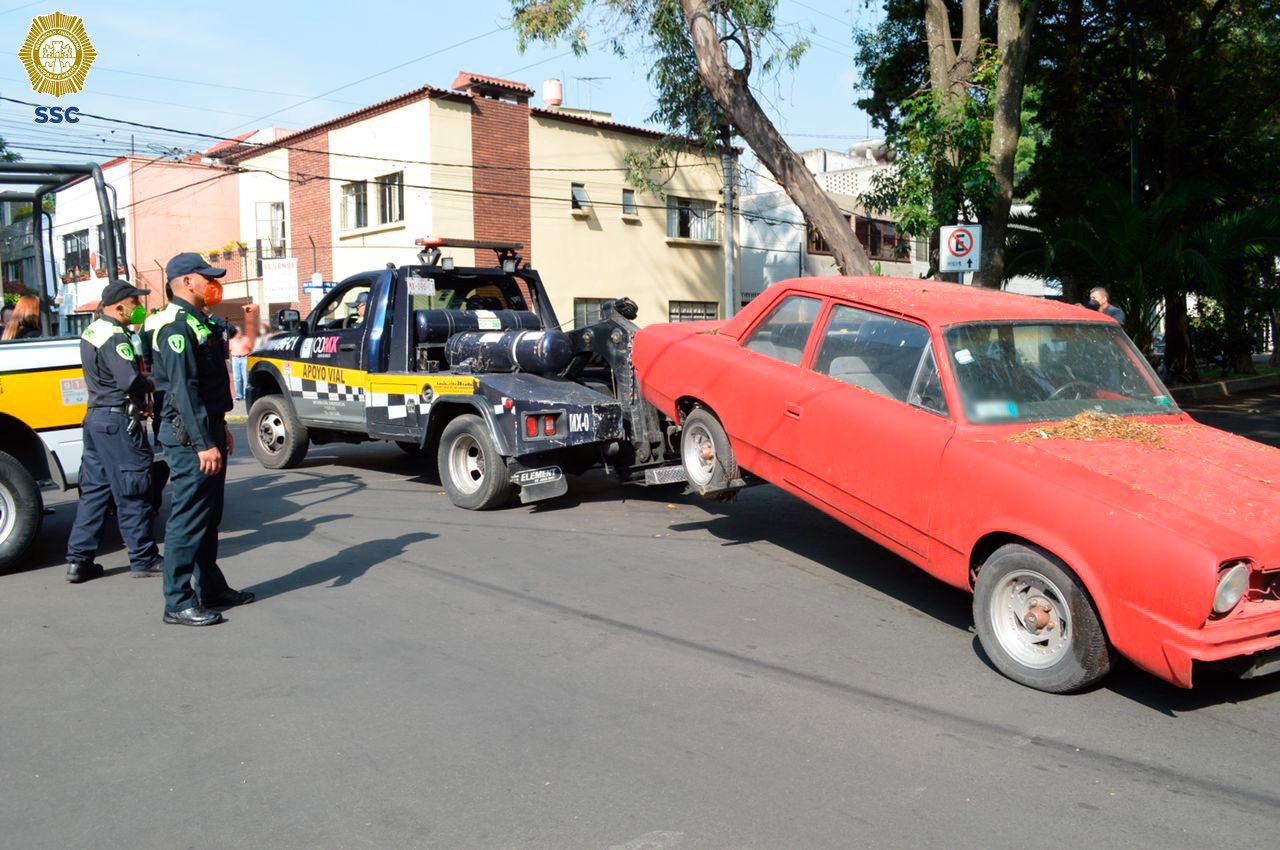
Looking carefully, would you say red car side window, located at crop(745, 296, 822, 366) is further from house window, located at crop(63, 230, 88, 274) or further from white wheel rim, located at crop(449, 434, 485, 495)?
house window, located at crop(63, 230, 88, 274)

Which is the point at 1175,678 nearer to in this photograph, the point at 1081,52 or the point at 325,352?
the point at 325,352

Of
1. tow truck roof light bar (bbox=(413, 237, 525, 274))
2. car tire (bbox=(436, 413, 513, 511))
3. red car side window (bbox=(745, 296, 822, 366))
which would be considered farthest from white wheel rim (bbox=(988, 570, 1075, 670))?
tow truck roof light bar (bbox=(413, 237, 525, 274))

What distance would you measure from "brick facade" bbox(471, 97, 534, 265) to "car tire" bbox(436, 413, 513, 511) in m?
17.2

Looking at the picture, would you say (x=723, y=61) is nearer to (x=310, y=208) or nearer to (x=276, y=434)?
(x=276, y=434)

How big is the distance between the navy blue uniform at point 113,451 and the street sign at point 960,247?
828 centimetres

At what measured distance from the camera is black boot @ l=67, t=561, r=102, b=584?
21.2 feet

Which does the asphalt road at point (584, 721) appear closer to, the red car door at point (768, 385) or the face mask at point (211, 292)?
the red car door at point (768, 385)

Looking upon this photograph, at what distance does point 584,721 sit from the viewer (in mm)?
4238

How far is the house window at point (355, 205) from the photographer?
26.2 meters

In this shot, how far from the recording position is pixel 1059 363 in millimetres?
5746

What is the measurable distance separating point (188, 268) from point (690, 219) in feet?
82.7

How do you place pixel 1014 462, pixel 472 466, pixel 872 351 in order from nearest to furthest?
pixel 1014 462
pixel 872 351
pixel 472 466

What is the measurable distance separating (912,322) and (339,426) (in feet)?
19.8

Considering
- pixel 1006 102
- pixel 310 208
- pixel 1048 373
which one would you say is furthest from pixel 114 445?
pixel 310 208
